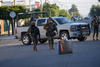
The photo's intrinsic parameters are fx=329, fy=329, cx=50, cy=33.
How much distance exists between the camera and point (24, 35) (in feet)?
76.2

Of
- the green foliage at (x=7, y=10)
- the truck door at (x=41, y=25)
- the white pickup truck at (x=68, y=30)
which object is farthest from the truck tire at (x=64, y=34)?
the green foliage at (x=7, y=10)

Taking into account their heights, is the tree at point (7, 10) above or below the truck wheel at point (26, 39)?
above

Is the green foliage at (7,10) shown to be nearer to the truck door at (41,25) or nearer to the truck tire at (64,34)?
the truck door at (41,25)

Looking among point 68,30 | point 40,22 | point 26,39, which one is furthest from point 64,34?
point 26,39

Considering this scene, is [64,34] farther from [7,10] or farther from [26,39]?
[7,10]

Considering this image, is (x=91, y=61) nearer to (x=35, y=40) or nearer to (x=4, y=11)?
(x=35, y=40)

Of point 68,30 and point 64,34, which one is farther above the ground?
point 68,30

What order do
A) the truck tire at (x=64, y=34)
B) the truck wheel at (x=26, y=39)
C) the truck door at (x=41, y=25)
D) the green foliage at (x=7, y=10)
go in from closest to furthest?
the truck tire at (x=64, y=34) < the truck door at (x=41, y=25) < the truck wheel at (x=26, y=39) < the green foliage at (x=7, y=10)

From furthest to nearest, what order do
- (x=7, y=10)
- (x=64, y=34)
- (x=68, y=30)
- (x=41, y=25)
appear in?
(x=7, y=10) < (x=41, y=25) < (x=68, y=30) < (x=64, y=34)

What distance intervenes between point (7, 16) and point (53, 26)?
28.7m

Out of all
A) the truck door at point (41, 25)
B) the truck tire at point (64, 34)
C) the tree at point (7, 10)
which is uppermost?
the tree at point (7, 10)

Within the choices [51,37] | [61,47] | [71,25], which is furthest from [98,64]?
[71,25]

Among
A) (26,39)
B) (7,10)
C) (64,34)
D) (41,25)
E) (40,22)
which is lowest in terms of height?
(26,39)

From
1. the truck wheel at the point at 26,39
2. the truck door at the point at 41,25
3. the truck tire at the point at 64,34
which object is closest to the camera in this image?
the truck tire at the point at 64,34
